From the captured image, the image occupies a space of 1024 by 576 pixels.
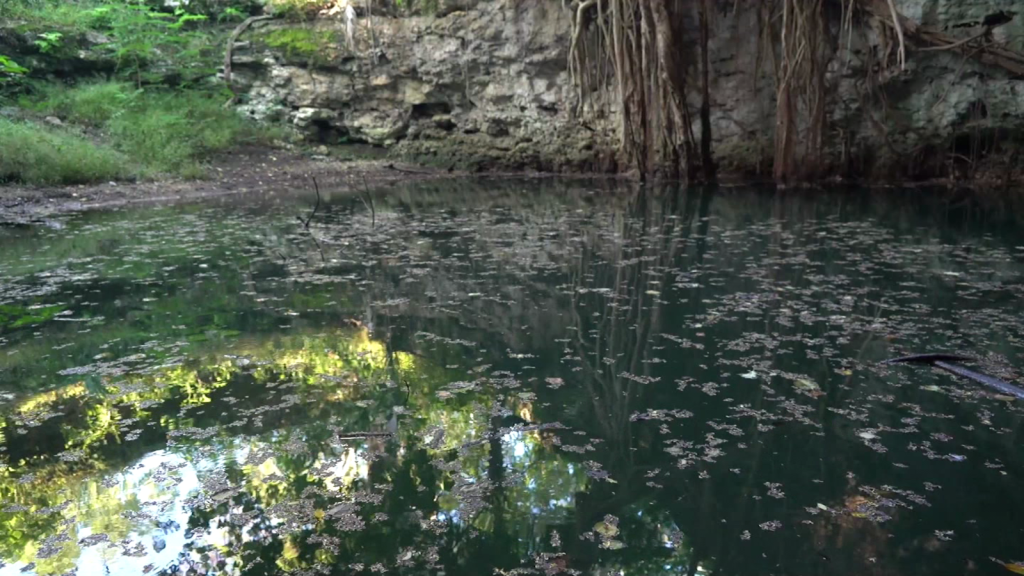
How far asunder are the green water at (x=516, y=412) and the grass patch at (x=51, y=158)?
4.03 m

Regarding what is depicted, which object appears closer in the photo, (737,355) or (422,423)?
(422,423)

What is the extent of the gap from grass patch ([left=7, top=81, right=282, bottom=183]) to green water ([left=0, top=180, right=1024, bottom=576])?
208 inches

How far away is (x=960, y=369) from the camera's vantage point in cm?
339

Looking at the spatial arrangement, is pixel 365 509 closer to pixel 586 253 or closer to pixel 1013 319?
pixel 1013 319

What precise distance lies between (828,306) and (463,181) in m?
8.71

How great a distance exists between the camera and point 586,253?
6457 mm

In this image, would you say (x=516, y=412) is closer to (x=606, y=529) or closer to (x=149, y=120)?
(x=606, y=529)

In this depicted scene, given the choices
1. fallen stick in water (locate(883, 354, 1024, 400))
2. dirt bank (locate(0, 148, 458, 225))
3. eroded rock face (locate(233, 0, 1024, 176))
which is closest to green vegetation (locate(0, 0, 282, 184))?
dirt bank (locate(0, 148, 458, 225))

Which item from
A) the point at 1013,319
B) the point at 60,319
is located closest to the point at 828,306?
the point at 1013,319

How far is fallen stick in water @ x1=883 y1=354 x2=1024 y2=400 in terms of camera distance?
316 centimetres

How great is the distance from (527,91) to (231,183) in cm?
520

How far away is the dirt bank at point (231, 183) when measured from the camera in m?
9.27

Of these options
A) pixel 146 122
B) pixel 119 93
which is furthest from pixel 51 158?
pixel 119 93

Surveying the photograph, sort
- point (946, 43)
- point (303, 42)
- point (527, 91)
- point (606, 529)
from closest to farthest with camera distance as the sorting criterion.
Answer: point (606, 529)
point (946, 43)
point (527, 91)
point (303, 42)
